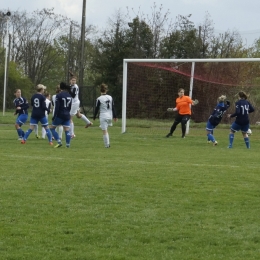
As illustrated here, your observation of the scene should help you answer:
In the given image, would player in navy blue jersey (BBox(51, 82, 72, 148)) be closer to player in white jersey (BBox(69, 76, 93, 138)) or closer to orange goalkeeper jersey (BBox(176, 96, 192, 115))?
player in white jersey (BBox(69, 76, 93, 138))

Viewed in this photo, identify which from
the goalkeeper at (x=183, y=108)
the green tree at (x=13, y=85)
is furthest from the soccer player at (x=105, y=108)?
the green tree at (x=13, y=85)

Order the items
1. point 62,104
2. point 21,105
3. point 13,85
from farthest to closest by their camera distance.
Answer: point 13,85
point 21,105
point 62,104

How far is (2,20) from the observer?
62.8 meters

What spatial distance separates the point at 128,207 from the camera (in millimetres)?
8250

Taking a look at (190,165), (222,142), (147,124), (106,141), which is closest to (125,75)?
(147,124)

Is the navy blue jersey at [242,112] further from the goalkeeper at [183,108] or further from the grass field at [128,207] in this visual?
the goalkeeper at [183,108]

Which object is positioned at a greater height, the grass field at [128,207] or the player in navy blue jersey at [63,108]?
the player in navy blue jersey at [63,108]

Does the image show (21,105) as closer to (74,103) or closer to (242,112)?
(74,103)

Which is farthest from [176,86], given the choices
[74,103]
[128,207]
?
[128,207]

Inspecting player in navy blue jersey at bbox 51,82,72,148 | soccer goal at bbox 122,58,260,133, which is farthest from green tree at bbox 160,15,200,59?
player in navy blue jersey at bbox 51,82,72,148

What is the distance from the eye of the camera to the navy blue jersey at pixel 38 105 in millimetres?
18250

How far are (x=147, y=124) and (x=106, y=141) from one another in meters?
8.31

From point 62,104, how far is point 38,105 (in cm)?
129

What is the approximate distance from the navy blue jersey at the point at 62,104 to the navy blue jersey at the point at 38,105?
114 centimetres
